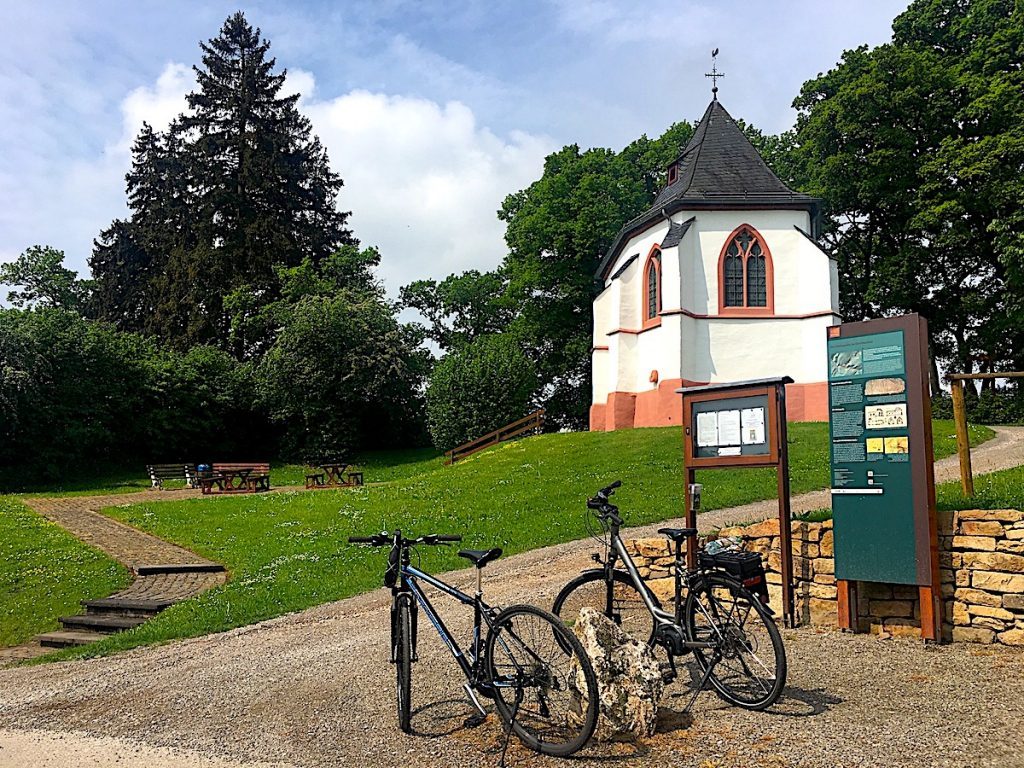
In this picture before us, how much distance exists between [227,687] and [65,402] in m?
31.1

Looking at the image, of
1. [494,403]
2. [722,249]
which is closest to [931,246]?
[722,249]

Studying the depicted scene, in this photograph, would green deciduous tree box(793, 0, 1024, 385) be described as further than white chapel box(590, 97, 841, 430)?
Yes

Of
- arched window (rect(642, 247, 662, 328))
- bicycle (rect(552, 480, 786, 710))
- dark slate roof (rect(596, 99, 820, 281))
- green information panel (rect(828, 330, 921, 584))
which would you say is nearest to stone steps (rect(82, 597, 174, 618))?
bicycle (rect(552, 480, 786, 710))

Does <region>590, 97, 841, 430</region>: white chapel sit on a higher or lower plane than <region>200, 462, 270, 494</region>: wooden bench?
higher

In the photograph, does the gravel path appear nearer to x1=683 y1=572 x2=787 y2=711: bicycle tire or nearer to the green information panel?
x1=683 y1=572 x2=787 y2=711: bicycle tire

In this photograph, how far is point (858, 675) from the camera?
6152 mm

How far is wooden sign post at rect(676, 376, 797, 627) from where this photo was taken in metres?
7.82

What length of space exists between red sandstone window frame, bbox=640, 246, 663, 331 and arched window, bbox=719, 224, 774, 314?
2218 mm

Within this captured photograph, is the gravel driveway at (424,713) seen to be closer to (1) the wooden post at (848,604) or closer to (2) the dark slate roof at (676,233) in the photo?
(1) the wooden post at (848,604)

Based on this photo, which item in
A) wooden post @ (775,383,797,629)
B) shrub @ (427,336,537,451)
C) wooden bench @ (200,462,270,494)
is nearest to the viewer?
wooden post @ (775,383,797,629)

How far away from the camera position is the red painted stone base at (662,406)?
28.4 meters

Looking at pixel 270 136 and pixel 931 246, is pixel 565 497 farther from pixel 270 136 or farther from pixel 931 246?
pixel 270 136

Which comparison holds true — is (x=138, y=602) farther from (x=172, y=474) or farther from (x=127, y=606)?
(x=172, y=474)

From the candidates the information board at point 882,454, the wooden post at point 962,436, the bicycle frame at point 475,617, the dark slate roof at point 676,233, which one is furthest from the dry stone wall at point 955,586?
the dark slate roof at point 676,233
